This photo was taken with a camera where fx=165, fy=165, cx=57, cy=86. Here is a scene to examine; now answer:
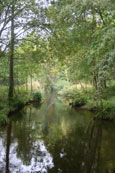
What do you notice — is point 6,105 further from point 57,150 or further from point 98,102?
point 98,102

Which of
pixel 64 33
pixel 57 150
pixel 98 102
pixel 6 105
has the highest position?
pixel 64 33

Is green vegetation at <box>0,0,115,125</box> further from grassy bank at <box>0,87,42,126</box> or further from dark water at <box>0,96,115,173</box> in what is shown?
dark water at <box>0,96,115,173</box>

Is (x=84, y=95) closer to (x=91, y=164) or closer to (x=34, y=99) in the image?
(x=34, y=99)

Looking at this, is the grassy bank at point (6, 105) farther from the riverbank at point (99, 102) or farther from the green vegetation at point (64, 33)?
the riverbank at point (99, 102)

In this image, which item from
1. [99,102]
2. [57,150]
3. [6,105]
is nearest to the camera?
[57,150]

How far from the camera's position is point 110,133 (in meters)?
7.68

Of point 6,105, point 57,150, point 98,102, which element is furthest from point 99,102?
point 57,150

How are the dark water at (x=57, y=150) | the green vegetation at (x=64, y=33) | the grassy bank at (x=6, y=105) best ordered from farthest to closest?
the grassy bank at (x=6, y=105) → the green vegetation at (x=64, y=33) → the dark water at (x=57, y=150)

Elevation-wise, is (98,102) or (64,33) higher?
(64,33)

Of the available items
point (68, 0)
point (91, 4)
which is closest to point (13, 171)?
point (91, 4)

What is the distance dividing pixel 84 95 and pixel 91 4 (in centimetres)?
1013

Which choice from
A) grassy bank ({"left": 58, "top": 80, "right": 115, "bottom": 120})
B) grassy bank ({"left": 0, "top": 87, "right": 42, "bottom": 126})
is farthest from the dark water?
grassy bank ({"left": 58, "top": 80, "right": 115, "bottom": 120})

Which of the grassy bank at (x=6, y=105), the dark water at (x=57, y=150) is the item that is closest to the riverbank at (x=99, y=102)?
the dark water at (x=57, y=150)

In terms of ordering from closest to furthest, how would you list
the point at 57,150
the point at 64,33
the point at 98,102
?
the point at 57,150 → the point at 64,33 → the point at 98,102
